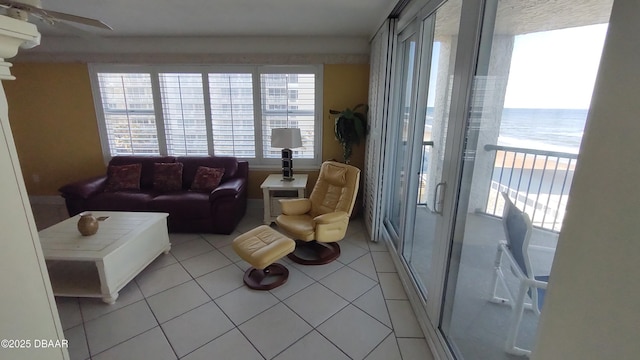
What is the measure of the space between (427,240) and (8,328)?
8.29 feet

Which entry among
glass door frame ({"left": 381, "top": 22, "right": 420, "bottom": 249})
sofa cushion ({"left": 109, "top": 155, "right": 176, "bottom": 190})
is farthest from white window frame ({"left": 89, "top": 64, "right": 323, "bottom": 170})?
glass door frame ({"left": 381, "top": 22, "right": 420, "bottom": 249})

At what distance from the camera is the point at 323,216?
8.84 feet

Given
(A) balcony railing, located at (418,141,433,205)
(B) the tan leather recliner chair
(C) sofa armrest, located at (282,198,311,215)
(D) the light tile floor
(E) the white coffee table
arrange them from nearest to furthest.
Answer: (D) the light tile floor, (E) the white coffee table, (A) balcony railing, located at (418,141,433,205), (B) the tan leather recliner chair, (C) sofa armrest, located at (282,198,311,215)

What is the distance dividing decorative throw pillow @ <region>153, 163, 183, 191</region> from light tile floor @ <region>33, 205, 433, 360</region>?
1249 mm

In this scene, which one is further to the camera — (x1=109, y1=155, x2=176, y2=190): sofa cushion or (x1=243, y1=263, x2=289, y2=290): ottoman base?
(x1=109, y1=155, x2=176, y2=190): sofa cushion

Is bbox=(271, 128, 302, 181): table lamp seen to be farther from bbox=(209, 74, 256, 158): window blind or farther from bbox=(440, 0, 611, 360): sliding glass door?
bbox=(440, 0, 611, 360): sliding glass door

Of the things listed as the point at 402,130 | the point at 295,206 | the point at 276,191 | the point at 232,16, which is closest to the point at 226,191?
the point at 276,191

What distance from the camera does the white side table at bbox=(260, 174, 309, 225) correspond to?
353cm

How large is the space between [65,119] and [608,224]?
18.8 ft

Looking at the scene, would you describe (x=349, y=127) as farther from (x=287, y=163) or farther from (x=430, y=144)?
(x=430, y=144)

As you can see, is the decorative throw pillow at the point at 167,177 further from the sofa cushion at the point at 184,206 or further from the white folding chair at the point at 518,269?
the white folding chair at the point at 518,269

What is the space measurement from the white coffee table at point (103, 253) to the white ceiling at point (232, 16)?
5.49 feet

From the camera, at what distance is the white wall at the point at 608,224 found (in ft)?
1.83

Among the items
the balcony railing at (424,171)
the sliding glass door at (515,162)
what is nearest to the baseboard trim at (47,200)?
the balcony railing at (424,171)
